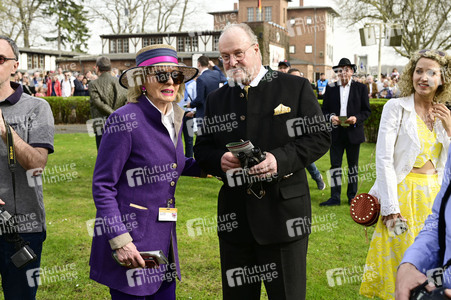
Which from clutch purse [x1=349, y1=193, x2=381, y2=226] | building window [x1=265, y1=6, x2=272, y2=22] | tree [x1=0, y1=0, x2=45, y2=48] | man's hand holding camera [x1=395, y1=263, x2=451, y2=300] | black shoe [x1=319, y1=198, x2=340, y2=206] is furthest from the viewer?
building window [x1=265, y1=6, x2=272, y2=22]

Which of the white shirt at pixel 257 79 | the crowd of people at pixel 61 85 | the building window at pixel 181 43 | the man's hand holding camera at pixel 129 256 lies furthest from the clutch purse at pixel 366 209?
the building window at pixel 181 43

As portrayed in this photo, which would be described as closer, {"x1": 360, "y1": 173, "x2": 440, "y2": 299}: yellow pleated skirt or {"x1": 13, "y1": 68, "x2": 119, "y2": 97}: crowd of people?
{"x1": 360, "y1": 173, "x2": 440, "y2": 299}: yellow pleated skirt

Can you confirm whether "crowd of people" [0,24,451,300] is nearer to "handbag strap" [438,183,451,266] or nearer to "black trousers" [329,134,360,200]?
"handbag strap" [438,183,451,266]

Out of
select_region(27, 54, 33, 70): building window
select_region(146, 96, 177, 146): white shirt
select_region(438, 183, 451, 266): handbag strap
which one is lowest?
select_region(438, 183, 451, 266): handbag strap

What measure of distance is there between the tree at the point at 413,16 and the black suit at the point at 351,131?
28968mm

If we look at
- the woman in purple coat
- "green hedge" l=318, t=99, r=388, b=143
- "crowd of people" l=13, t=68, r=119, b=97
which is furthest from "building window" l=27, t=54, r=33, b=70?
the woman in purple coat

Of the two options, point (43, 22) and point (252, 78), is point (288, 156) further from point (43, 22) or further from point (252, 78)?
point (43, 22)

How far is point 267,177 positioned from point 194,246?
140 inches

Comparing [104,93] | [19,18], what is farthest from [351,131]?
[19,18]

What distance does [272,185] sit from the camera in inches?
121

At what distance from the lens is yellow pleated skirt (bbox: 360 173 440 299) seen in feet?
12.5

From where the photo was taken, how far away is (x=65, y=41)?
67.1 m

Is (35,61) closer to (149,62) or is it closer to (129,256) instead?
(149,62)

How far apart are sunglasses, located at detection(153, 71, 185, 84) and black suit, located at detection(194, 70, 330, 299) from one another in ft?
1.29
